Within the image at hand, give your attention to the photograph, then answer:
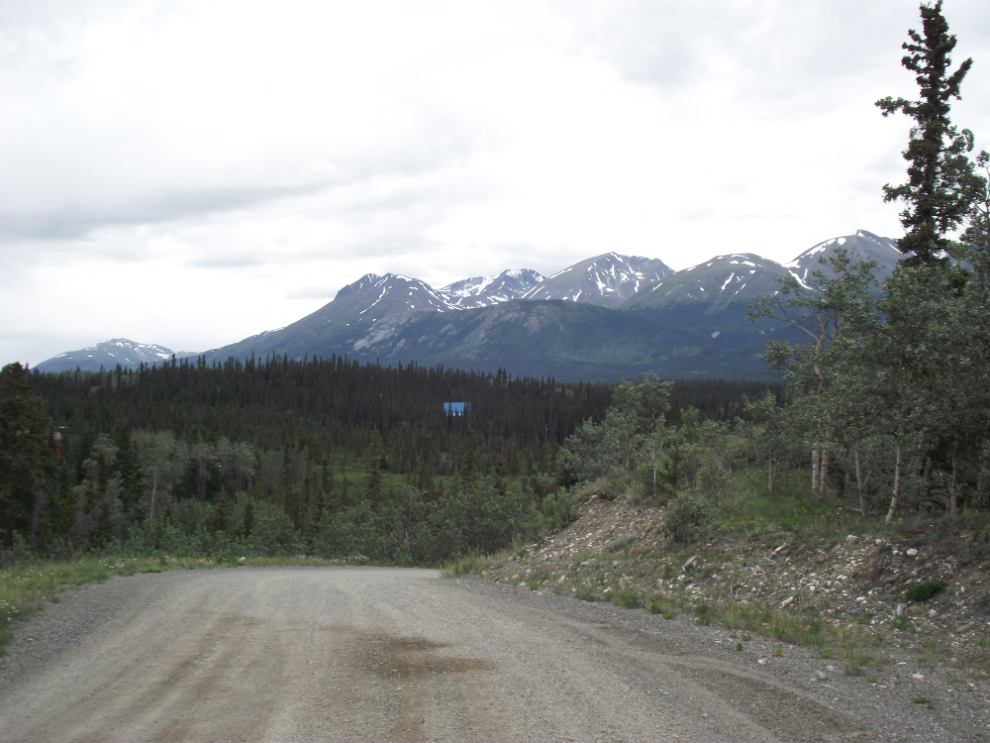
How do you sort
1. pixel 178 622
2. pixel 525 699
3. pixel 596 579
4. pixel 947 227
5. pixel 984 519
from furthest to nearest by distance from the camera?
1. pixel 947 227
2. pixel 596 579
3. pixel 984 519
4. pixel 178 622
5. pixel 525 699

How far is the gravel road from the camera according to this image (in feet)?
22.6

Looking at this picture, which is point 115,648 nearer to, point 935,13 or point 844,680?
point 844,680

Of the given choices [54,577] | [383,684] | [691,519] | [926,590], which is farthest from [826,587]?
[54,577]

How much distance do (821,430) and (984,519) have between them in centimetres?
525

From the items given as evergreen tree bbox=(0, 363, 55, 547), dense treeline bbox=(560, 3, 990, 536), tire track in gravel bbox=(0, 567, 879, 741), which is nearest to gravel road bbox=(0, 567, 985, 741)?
tire track in gravel bbox=(0, 567, 879, 741)

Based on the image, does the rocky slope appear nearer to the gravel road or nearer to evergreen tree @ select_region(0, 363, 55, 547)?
the gravel road

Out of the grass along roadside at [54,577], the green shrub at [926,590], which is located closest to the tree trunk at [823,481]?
the green shrub at [926,590]

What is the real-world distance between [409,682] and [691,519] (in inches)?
489

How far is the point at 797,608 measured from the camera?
13.3m

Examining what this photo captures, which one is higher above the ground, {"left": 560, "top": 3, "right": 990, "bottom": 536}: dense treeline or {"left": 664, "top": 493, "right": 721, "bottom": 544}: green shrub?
{"left": 560, "top": 3, "right": 990, "bottom": 536}: dense treeline

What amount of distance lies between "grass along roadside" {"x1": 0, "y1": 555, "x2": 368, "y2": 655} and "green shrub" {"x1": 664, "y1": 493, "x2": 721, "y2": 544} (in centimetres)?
1583

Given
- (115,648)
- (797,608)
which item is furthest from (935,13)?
(115,648)

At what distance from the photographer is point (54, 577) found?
676 inches

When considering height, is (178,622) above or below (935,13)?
below
